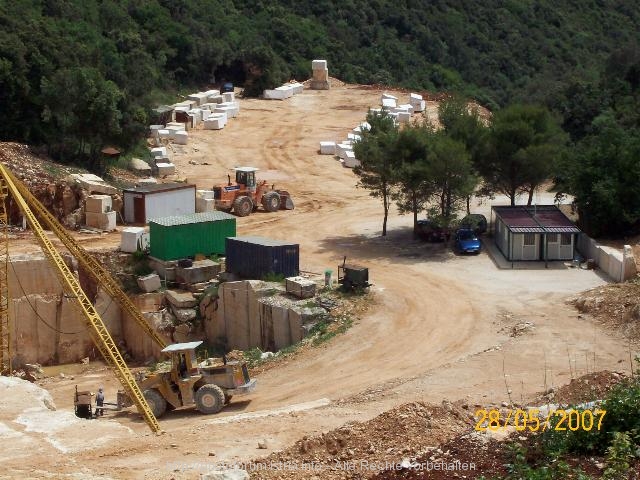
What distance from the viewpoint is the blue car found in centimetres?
4384

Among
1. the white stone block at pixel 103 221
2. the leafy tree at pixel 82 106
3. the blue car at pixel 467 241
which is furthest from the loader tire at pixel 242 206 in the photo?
the blue car at pixel 467 241

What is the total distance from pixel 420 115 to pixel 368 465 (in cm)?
5339

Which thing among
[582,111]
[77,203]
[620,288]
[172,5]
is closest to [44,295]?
[77,203]

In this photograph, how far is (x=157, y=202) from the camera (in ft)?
158

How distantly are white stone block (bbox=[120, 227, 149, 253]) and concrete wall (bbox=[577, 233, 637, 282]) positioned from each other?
52.8ft

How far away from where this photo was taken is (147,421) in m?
30.7

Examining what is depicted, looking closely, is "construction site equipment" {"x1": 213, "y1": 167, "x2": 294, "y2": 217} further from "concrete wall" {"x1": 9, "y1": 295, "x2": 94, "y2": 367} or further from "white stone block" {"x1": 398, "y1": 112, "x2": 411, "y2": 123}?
"white stone block" {"x1": 398, "y1": 112, "x2": 411, "y2": 123}

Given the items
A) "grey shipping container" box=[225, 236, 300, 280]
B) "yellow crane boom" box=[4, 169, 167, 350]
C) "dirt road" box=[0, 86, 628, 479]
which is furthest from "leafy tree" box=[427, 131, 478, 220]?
"yellow crane boom" box=[4, 169, 167, 350]

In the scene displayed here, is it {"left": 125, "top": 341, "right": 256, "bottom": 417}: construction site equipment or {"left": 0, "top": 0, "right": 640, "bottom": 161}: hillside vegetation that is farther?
{"left": 0, "top": 0, "right": 640, "bottom": 161}: hillside vegetation

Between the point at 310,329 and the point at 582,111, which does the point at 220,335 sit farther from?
the point at 582,111

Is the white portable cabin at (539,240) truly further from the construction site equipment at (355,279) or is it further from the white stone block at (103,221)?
the white stone block at (103,221)

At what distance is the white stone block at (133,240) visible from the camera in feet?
145
